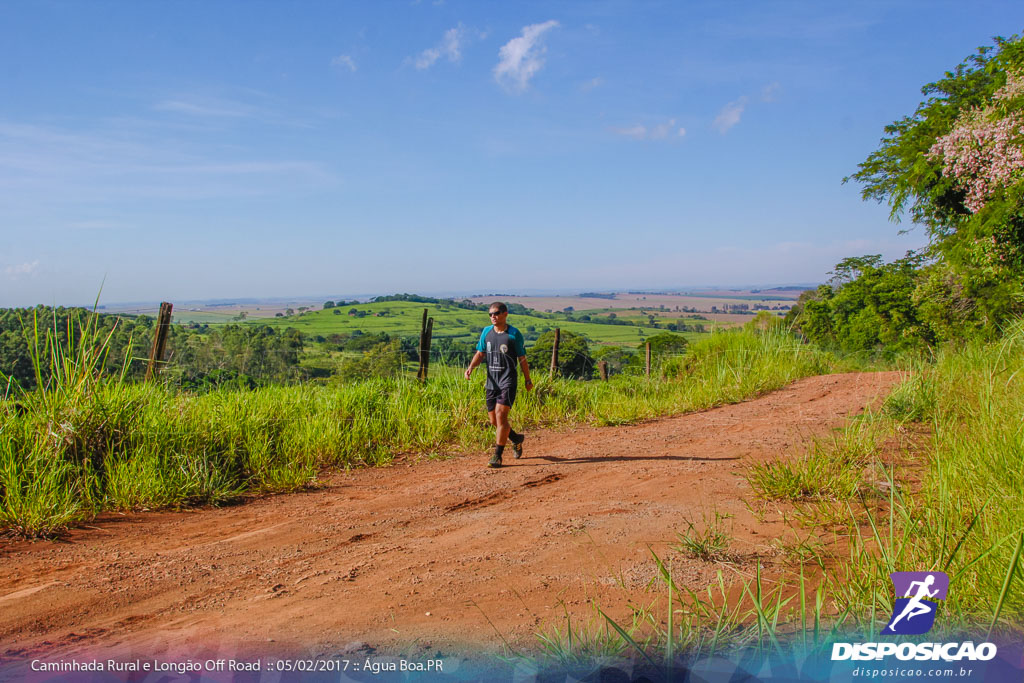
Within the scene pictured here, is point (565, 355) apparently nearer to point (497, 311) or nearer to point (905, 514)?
point (497, 311)

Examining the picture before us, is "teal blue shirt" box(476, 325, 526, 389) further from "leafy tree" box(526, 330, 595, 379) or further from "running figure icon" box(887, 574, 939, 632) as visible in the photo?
"leafy tree" box(526, 330, 595, 379)

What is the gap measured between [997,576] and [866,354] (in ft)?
64.3

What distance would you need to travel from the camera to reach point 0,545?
4641mm

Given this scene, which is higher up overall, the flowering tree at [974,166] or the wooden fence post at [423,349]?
the flowering tree at [974,166]

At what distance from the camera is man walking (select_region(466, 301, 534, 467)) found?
732cm

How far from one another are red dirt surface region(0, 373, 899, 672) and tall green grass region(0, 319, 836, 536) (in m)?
0.36

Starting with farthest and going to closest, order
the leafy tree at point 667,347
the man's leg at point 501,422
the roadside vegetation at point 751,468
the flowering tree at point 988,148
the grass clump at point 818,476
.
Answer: the leafy tree at point 667,347, the flowering tree at point 988,148, the man's leg at point 501,422, the grass clump at point 818,476, the roadside vegetation at point 751,468

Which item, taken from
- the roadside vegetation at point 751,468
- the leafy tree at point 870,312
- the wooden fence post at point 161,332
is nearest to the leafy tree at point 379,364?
the roadside vegetation at point 751,468

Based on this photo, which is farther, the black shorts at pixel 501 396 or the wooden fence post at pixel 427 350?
the wooden fence post at pixel 427 350

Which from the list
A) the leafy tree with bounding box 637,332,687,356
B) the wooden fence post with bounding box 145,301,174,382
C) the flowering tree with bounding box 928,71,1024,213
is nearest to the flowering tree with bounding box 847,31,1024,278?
the flowering tree with bounding box 928,71,1024,213

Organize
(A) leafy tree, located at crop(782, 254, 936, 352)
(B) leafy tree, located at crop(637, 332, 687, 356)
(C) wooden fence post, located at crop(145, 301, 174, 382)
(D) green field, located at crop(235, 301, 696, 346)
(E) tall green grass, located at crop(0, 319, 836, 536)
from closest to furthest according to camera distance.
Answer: (E) tall green grass, located at crop(0, 319, 836, 536), (C) wooden fence post, located at crop(145, 301, 174, 382), (B) leafy tree, located at crop(637, 332, 687, 356), (A) leafy tree, located at crop(782, 254, 936, 352), (D) green field, located at crop(235, 301, 696, 346)

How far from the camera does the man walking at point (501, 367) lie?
24.0ft

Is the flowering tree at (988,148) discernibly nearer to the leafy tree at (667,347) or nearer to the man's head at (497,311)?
the leafy tree at (667,347)

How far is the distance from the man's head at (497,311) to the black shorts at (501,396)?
80 centimetres
